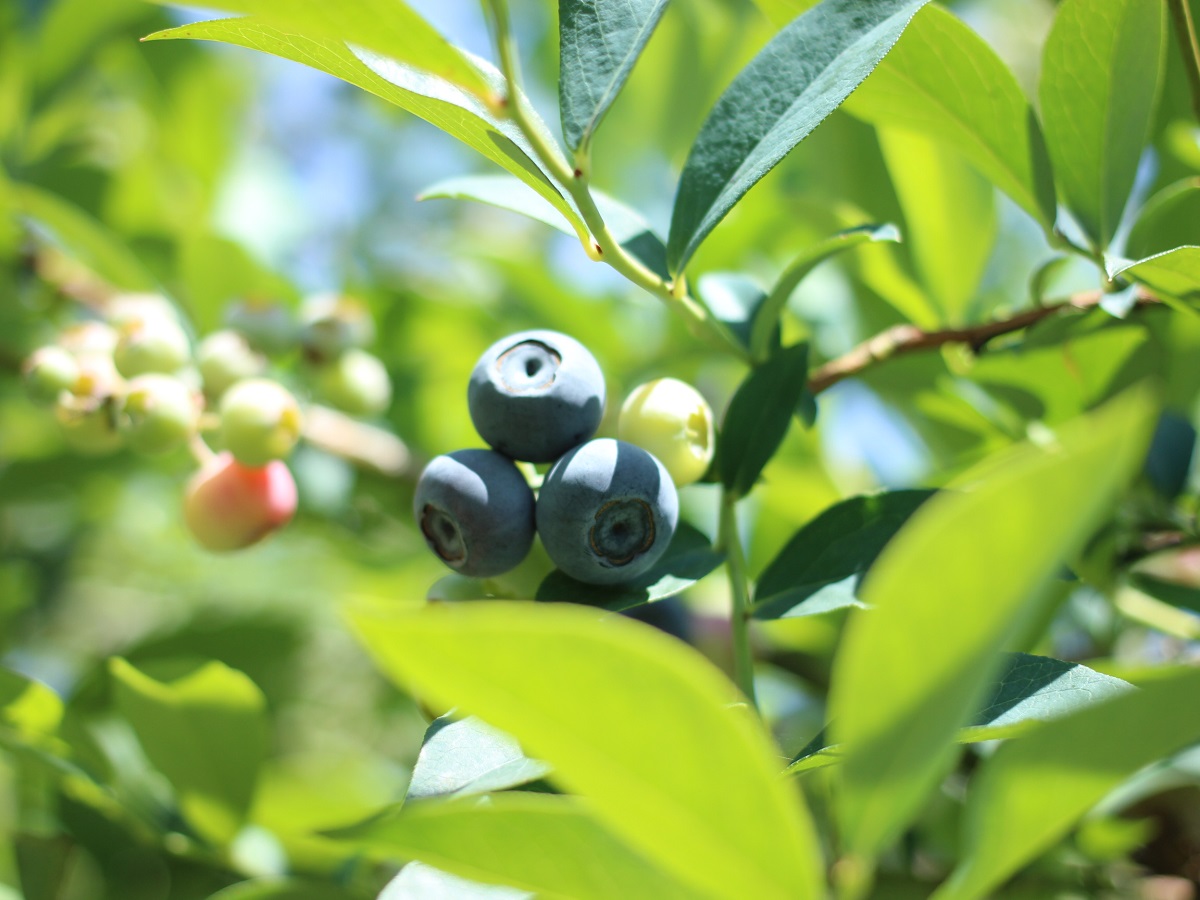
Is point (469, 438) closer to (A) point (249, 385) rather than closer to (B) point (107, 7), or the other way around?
(A) point (249, 385)

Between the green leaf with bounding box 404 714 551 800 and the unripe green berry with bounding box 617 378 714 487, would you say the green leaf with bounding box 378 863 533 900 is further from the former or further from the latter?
the unripe green berry with bounding box 617 378 714 487

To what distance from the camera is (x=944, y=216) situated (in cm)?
106

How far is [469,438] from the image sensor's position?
59.1 inches

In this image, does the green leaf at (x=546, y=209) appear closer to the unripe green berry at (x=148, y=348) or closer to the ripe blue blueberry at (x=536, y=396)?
the ripe blue blueberry at (x=536, y=396)

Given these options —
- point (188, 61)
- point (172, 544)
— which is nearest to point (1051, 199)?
point (188, 61)

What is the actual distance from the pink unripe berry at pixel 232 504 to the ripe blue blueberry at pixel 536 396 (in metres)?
0.39

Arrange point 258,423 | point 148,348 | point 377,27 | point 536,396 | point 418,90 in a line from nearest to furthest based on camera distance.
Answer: point 377,27
point 418,90
point 536,396
point 258,423
point 148,348

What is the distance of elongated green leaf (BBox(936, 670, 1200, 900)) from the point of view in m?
0.35

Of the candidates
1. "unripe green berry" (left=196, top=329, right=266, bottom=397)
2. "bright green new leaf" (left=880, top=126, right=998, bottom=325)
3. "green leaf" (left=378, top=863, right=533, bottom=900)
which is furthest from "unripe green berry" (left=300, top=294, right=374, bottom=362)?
"green leaf" (left=378, top=863, right=533, bottom=900)

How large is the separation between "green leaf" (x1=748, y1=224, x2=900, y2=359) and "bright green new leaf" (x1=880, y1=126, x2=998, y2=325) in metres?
0.32

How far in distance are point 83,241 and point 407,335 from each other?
493 mm

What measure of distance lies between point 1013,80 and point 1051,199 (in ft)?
0.31

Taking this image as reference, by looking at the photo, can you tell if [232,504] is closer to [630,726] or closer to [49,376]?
[49,376]

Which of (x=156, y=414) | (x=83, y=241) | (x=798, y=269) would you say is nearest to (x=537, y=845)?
(x=798, y=269)
